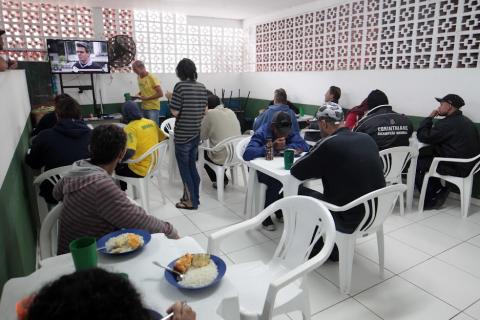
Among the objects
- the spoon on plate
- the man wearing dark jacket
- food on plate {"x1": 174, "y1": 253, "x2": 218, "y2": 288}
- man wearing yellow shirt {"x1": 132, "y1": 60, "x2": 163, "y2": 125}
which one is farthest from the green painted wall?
man wearing yellow shirt {"x1": 132, "y1": 60, "x2": 163, "y2": 125}

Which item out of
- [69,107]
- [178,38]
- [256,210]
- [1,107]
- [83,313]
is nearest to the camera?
[83,313]

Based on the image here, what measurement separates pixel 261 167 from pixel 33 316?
2.04m

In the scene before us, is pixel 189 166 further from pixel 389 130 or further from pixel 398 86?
pixel 398 86

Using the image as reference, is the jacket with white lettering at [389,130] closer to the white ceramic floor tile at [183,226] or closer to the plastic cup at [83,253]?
the white ceramic floor tile at [183,226]

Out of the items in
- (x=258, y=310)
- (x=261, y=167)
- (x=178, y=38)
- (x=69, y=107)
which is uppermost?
(x=178, y=38)

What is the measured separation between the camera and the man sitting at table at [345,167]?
1.89m

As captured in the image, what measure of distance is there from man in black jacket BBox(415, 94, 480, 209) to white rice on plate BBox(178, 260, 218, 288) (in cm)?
296

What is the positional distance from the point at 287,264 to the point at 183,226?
150cm

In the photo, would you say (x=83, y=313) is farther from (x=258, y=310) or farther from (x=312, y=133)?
(x=312, y=133)

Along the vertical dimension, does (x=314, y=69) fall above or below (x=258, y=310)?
above

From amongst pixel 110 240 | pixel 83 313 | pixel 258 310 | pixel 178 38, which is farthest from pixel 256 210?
pixel 178 38

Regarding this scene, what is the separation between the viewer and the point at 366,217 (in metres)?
1.93

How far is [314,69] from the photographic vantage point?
17.5 feet

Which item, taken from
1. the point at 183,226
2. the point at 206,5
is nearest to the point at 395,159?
the point at 183,226
